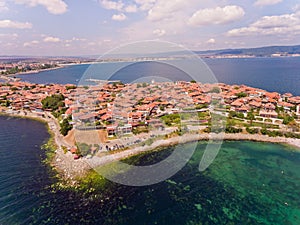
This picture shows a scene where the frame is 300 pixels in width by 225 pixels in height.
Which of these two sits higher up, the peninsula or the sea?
the peninsula

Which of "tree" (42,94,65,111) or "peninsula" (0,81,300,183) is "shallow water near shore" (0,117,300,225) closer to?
"peninsula" (0,81,300,183)

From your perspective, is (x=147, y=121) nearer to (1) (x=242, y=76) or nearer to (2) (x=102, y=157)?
(2) (x=102, y=157)

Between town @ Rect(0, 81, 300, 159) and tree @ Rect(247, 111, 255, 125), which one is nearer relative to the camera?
town @ Rect(0, 81, 300, 159)

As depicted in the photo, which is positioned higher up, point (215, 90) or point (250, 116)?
point (215, 90)

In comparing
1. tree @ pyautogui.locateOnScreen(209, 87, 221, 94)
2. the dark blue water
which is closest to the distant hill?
the dark blue water

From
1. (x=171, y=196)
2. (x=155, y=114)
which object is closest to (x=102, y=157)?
(x=171, y=196)

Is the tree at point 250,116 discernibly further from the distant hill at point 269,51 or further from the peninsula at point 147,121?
the distant hill at point 269,51

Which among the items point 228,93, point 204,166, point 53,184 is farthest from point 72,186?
point 228,93
